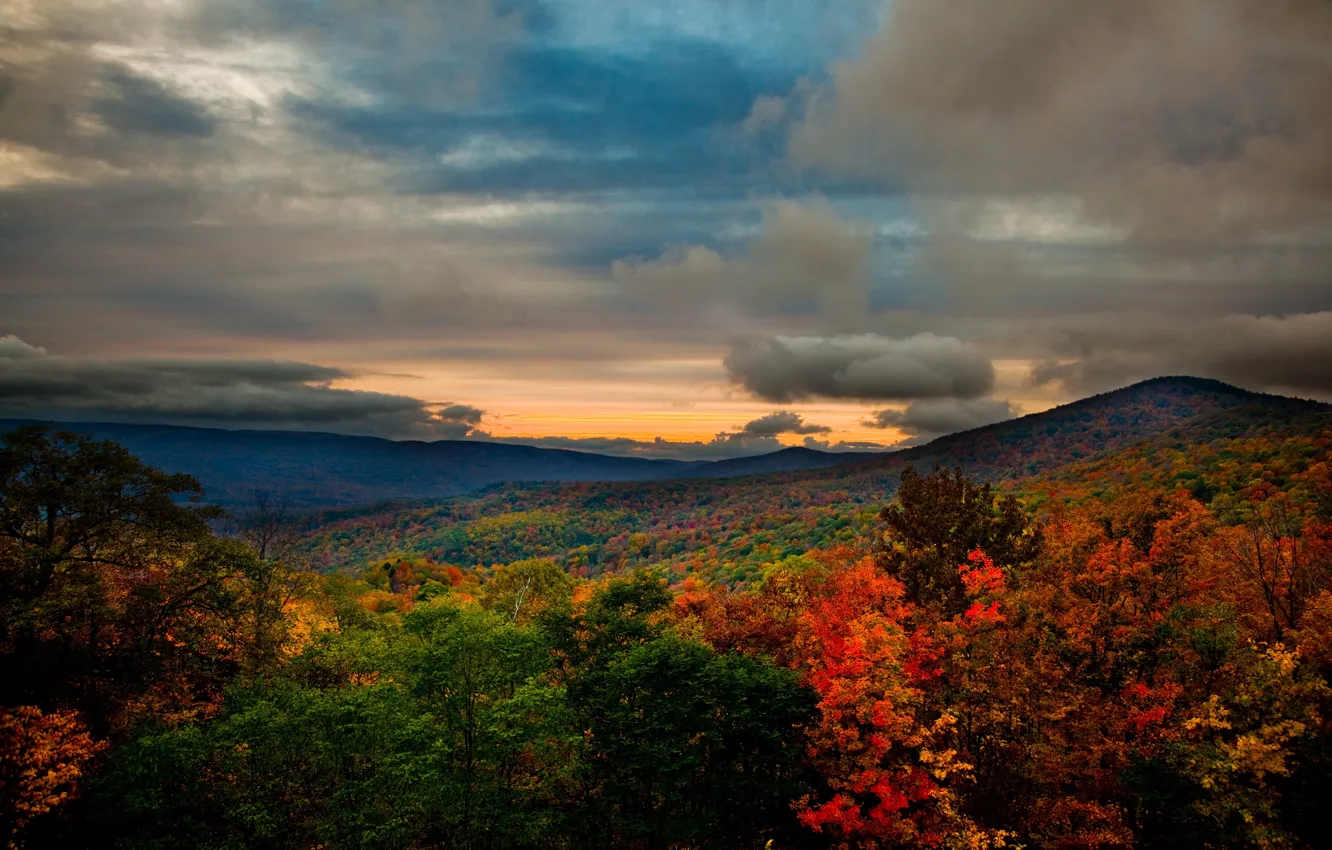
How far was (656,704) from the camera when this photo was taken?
3553 cm

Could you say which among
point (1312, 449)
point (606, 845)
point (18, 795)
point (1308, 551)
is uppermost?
point (1312, 449)

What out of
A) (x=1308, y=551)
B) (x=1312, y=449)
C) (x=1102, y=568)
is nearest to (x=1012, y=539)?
(x=1102, y=568)

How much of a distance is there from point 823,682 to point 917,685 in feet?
21.1

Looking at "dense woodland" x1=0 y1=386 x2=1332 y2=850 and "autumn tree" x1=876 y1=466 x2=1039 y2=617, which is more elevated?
"autumn tree" x1=876 y1=466 x2=1039 y2=617

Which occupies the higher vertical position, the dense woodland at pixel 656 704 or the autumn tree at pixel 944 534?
the autumn tree at pixel 944 534

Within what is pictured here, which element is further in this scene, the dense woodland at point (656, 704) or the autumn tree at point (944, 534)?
the autumn tree at point (944, 534)

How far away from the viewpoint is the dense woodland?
28.7 m

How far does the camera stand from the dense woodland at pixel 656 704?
28703mm

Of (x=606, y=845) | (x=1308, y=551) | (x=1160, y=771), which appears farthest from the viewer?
(x=1308, y=551)

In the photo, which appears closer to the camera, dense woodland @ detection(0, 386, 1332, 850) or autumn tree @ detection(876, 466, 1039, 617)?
dense woodland @ detection(0, 386, 1332, 850)

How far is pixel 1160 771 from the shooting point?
2934 cm

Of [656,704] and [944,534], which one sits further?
[944,534]

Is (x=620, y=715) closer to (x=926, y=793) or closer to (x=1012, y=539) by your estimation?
(x=926, y=793)

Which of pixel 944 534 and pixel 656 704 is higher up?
pixel 944 534
